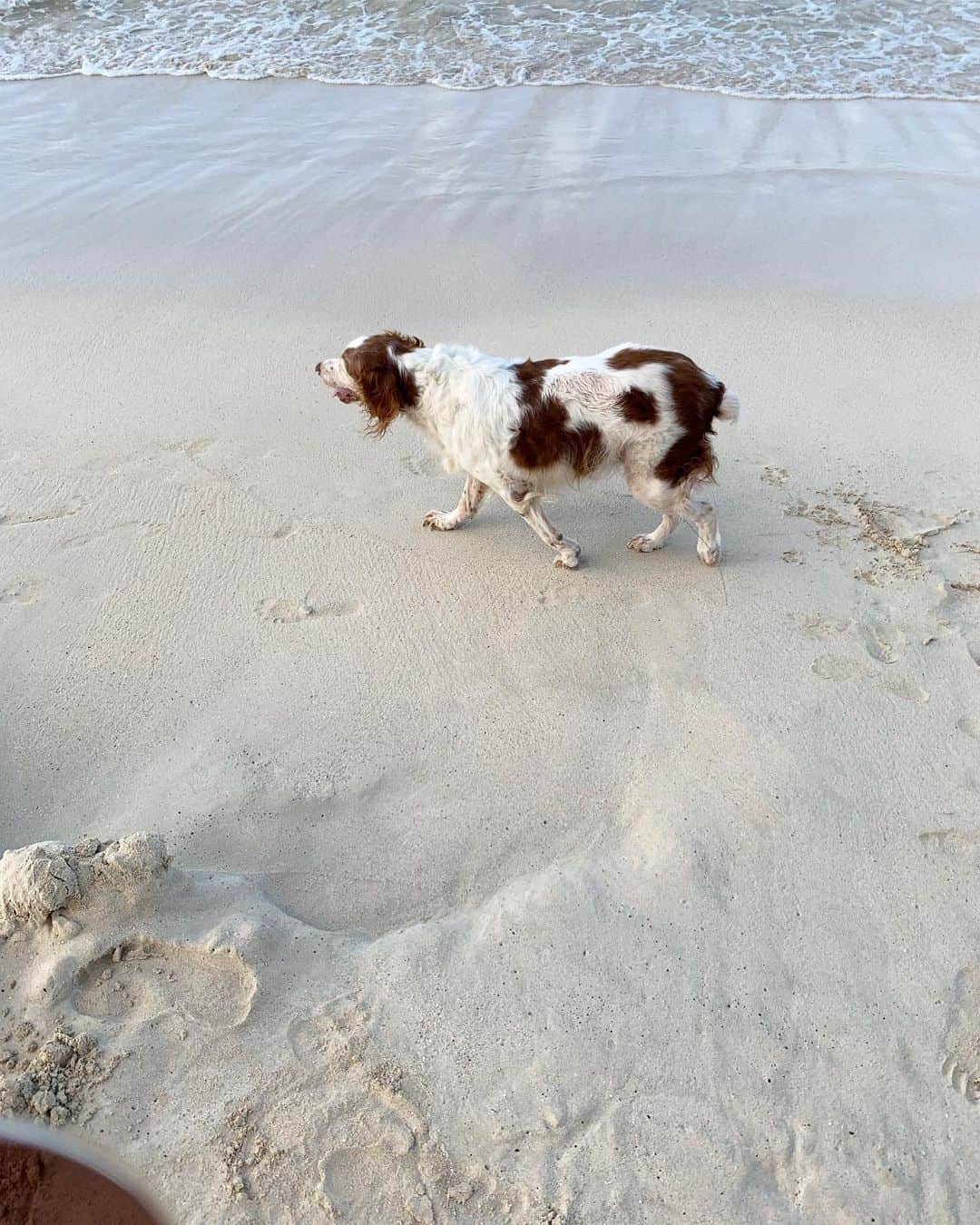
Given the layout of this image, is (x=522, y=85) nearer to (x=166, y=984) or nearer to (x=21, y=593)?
(x=21, y=593)

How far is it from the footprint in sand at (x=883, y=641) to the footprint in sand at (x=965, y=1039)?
1293mm

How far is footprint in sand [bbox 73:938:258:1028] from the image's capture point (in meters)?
2.47

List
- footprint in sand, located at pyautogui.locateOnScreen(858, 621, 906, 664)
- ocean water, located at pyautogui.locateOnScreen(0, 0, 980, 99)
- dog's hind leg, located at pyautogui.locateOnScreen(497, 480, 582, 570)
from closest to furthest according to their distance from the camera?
footprint in sand, located at pyautogui.locateOnScreen(858, 621, 906, 664) → dog's hind leg, located at pyautogui.locateOnScreen(497, 480, 582, 570) → ocean water, located at pyautogui.locateOnScreen(0, 0, 980, 99)

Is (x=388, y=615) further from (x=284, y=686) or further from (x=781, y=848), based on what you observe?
(x=781, y=848)

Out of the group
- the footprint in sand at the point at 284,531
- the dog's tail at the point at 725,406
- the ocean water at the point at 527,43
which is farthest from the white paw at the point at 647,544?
the ocean water at the point at 527,43

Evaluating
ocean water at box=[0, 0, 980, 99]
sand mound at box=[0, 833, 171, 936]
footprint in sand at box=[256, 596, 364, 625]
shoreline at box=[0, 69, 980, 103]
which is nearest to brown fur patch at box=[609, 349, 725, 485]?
footprint in sand at box=[256, 596, 364, 625]

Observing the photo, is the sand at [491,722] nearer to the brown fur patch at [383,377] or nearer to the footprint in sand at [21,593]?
the footprint in sand at [21,593]

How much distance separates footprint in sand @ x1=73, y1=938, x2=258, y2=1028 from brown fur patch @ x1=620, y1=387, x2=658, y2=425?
2.36 m

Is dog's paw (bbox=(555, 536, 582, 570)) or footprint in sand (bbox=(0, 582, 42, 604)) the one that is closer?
footprint in sand (bbox=(0, 582, 42, 604))

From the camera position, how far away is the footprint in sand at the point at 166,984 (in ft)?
8.09

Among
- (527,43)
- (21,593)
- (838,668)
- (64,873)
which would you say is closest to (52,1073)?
(64,873)

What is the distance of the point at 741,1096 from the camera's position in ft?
7.77

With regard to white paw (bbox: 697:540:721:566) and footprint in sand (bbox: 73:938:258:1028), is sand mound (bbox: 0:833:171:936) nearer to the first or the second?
footprint in sand (bbox: 73:938:258:1028)

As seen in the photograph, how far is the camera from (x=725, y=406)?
386cm
